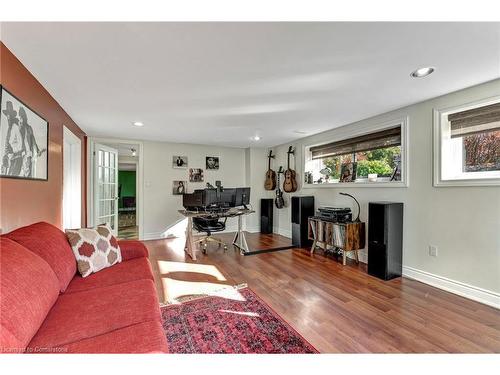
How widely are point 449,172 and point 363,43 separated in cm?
189

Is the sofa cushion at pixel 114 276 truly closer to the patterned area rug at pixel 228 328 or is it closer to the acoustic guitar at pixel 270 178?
the patterned area rug at pixel 228 328

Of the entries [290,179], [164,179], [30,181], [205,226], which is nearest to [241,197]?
[205,226]

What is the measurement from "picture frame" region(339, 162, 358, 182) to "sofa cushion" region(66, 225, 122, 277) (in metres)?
3.31

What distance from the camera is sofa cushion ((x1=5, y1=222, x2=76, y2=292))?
4.45 feet

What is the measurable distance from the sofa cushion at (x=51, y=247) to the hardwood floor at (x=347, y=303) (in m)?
0.94

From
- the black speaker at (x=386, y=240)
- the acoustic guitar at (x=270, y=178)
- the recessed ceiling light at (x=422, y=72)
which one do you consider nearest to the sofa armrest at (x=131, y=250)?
the black speaker at (x=386, y=240)

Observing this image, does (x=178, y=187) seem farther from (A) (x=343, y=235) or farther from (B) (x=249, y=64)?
(B) (x=249, y=64)

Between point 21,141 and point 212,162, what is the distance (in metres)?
3.68

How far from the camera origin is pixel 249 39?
1.44 meters

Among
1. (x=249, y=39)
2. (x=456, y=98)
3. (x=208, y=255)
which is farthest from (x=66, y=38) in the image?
(x=456, y=98)

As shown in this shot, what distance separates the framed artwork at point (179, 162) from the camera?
4.92m

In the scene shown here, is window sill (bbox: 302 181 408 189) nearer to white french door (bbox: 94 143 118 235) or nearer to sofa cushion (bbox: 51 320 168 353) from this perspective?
sofa cushion (bbox: 51 320 168 353)

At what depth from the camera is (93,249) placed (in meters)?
1.82

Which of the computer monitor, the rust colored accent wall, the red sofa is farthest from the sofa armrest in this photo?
the computer monitor
